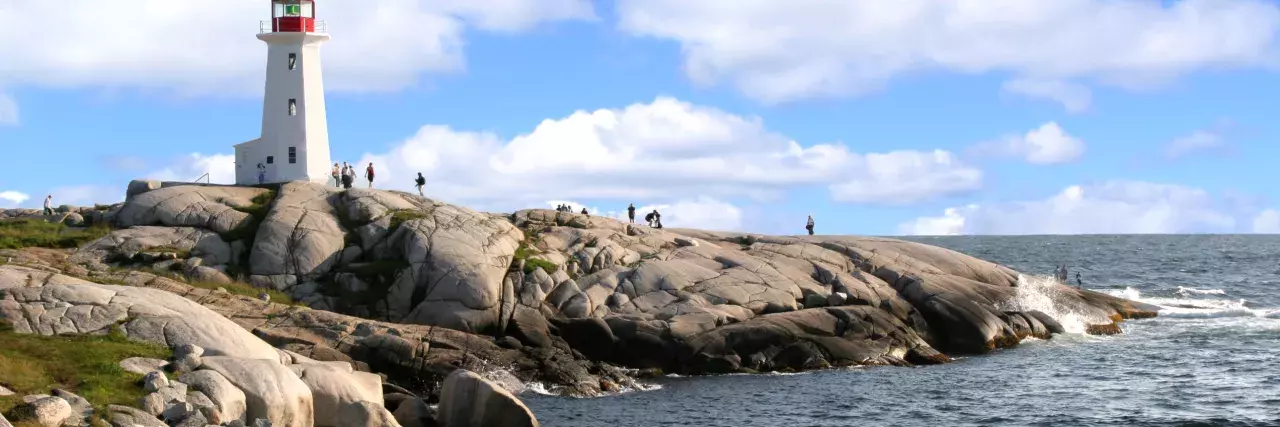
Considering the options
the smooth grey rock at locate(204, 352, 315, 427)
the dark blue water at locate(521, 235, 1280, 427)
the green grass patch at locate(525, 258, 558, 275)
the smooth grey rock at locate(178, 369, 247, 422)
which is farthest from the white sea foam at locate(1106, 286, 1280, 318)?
the smooth grey rock at locate(178, 369, 247, 422)

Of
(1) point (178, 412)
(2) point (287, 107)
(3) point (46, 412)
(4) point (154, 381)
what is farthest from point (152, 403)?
(2) point (287, 107)

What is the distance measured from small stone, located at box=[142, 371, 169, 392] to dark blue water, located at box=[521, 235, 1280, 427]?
39.5ft

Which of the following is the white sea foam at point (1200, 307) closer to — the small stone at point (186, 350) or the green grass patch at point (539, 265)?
the green grass patch at point (539, 265)

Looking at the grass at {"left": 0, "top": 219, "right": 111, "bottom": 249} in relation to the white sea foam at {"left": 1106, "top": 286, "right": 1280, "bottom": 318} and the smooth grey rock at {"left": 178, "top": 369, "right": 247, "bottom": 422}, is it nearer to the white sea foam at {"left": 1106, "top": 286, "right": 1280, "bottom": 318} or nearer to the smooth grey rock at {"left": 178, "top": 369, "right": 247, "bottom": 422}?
the smooth grey rock at {"left": 178, "top": 369, "right": 247, "bottom": 422}

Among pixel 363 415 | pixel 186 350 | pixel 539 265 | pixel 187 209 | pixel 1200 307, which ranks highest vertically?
pixel 187 209

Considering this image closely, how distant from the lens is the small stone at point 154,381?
28.9 metres

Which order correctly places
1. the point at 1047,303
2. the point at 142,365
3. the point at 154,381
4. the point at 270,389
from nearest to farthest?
the point at 154,381
the point at 270,389
the point at 142,365
the point at 1047,303

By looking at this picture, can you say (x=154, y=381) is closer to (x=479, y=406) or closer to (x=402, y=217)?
(x=479, y=406)

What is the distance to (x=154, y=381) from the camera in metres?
29.0

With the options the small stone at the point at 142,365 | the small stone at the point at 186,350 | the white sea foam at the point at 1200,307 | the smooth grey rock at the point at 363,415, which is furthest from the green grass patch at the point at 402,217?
the white sea foam at the point at 1200,307

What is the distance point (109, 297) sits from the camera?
35531 mm

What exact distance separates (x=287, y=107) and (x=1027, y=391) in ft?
128

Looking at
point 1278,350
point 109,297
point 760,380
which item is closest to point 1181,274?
point 1278,350

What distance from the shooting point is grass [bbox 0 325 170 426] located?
91.6 ft
